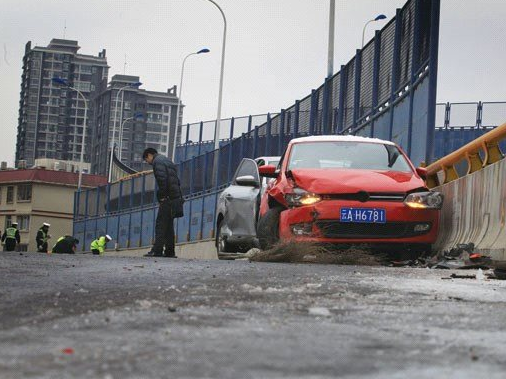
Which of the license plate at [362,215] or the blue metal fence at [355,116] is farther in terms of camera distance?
the blue metal fence at [355,116]

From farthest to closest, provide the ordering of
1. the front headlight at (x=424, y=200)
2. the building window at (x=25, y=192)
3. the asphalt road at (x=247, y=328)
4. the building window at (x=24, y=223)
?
the building window at (x=25, y=192)
the building window at (x=24, y=223)
the front headlight at (x=424, y=200)
the asphalt road at (x=247, y=328)

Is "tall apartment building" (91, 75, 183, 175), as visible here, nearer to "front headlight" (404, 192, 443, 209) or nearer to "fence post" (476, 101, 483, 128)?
"fence post" (476, 101, 483, 128)

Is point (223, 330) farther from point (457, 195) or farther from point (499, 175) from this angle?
point (457, 195)

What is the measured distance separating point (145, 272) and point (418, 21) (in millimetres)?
10339

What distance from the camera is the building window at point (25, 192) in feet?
346

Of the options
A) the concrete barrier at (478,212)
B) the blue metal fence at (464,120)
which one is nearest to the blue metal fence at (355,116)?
the concrete barrier at (478,212)

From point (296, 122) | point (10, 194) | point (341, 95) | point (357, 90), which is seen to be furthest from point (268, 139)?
point (10, 194)

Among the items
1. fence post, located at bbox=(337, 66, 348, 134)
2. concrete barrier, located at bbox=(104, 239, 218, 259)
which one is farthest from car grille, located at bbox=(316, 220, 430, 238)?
concrete barrier, located at bbox=(104, 239, 218, 259)

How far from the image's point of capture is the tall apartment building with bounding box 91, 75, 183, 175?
578 ft

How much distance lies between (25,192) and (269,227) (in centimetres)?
9573

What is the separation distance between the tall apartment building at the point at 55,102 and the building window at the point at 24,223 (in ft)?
265

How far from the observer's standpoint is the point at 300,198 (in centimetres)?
1227

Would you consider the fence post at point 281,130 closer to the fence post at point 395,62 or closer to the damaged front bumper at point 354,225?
the fence post at point 395,62

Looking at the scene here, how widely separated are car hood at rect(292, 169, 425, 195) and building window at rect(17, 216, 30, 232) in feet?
305
